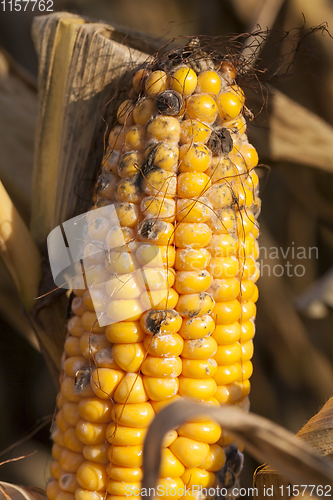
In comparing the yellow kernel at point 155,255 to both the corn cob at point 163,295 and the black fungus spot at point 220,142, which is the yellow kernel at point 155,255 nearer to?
the corn cob at point 163,295

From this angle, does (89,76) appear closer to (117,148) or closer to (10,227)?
(117,148)

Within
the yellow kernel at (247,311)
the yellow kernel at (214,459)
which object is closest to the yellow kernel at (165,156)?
the yellow kernel at (247,311)

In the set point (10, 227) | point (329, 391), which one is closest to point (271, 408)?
point (329, 391)

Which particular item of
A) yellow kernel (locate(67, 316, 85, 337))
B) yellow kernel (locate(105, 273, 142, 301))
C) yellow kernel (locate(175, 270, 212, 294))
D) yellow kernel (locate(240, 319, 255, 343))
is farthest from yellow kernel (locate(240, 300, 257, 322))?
yellow kernel (locate(67, 316, 85, 337))

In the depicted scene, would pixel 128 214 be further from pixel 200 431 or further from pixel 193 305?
pixel 200 431

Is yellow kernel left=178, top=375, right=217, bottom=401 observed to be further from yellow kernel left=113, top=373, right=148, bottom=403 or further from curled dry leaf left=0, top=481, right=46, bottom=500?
curled dry leaf left=0, top=481, right=46, bottom=500

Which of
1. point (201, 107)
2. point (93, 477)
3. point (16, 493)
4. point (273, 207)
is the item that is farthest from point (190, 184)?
point (273, 207)

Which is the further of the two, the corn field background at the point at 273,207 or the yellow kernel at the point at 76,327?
the corn field background at the point at 273,207
